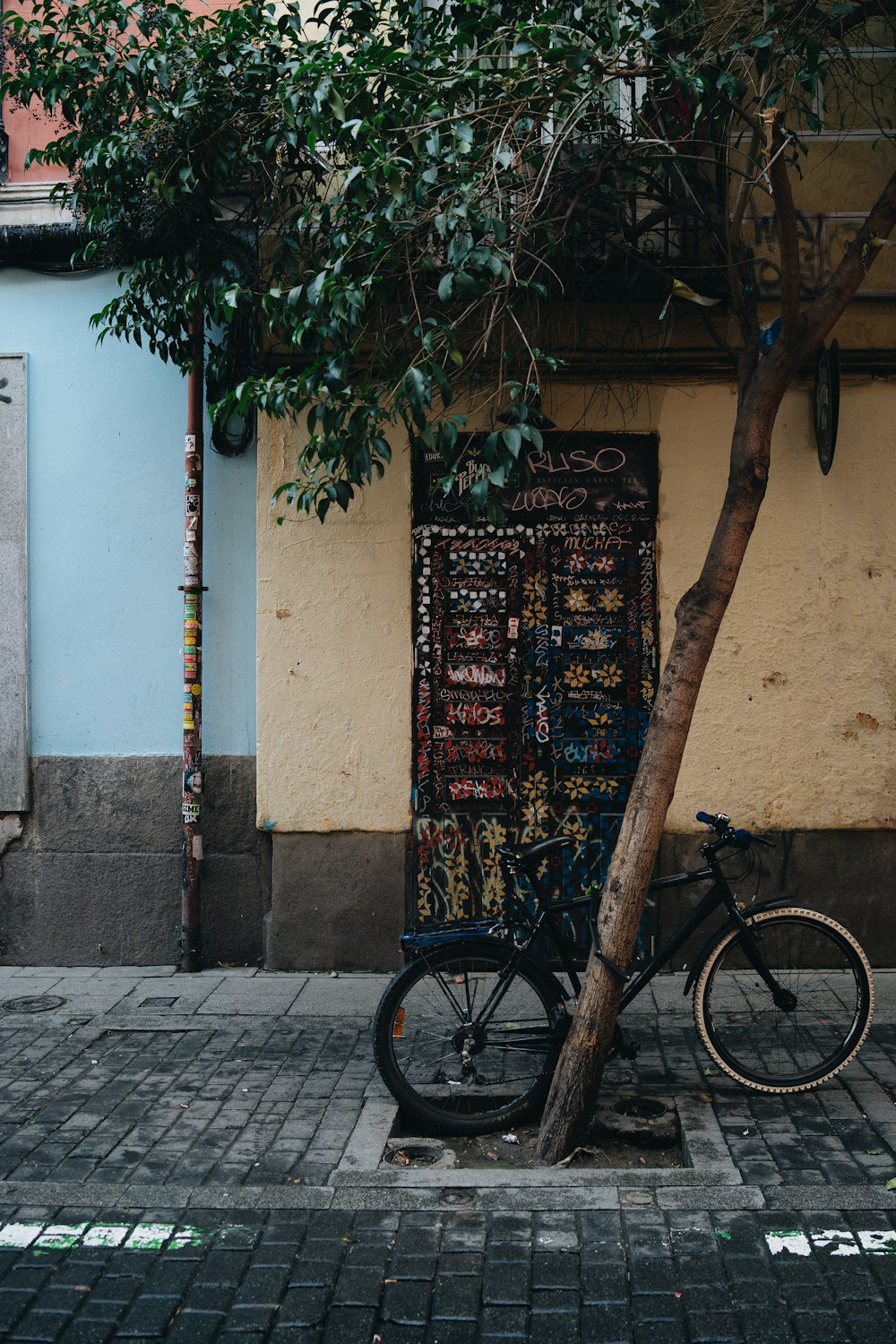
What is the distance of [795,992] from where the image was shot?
4898 millimetres

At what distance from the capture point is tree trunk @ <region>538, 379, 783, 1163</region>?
14.8ft

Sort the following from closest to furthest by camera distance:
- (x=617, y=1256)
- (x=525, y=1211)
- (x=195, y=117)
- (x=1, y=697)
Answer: (x=617, y=1256), (x=525, y=1211), (x=195, y=117), (x=1, y=697)

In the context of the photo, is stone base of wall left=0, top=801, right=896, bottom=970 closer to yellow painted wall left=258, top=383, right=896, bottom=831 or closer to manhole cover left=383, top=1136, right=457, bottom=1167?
yellow painted wall left=258, top=383, right=896, bottom=831

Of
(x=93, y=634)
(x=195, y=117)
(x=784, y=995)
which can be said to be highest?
(x=195, y=117)

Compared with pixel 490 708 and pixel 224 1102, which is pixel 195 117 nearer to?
pixel 490 708

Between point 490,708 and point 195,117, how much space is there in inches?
145

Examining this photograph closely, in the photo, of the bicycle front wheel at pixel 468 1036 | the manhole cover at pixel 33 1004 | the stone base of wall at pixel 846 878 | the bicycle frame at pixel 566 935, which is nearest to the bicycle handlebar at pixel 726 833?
the bicycle frame at pixel 566 935

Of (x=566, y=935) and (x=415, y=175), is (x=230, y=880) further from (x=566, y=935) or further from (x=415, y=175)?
(x=415, y=175)

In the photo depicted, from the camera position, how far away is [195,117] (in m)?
6.01

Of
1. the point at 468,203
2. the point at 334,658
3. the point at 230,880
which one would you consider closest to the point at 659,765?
the point at 468,203

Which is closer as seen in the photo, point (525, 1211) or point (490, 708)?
point (525, 1211)

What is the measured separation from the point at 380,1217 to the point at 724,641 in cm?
413

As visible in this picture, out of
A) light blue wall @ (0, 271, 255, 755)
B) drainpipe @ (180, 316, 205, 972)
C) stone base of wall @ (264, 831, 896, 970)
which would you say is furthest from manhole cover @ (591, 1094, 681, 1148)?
light blue wall @ (0, 271, 255, 755)

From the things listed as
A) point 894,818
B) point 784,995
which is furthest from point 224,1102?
point 894,818
